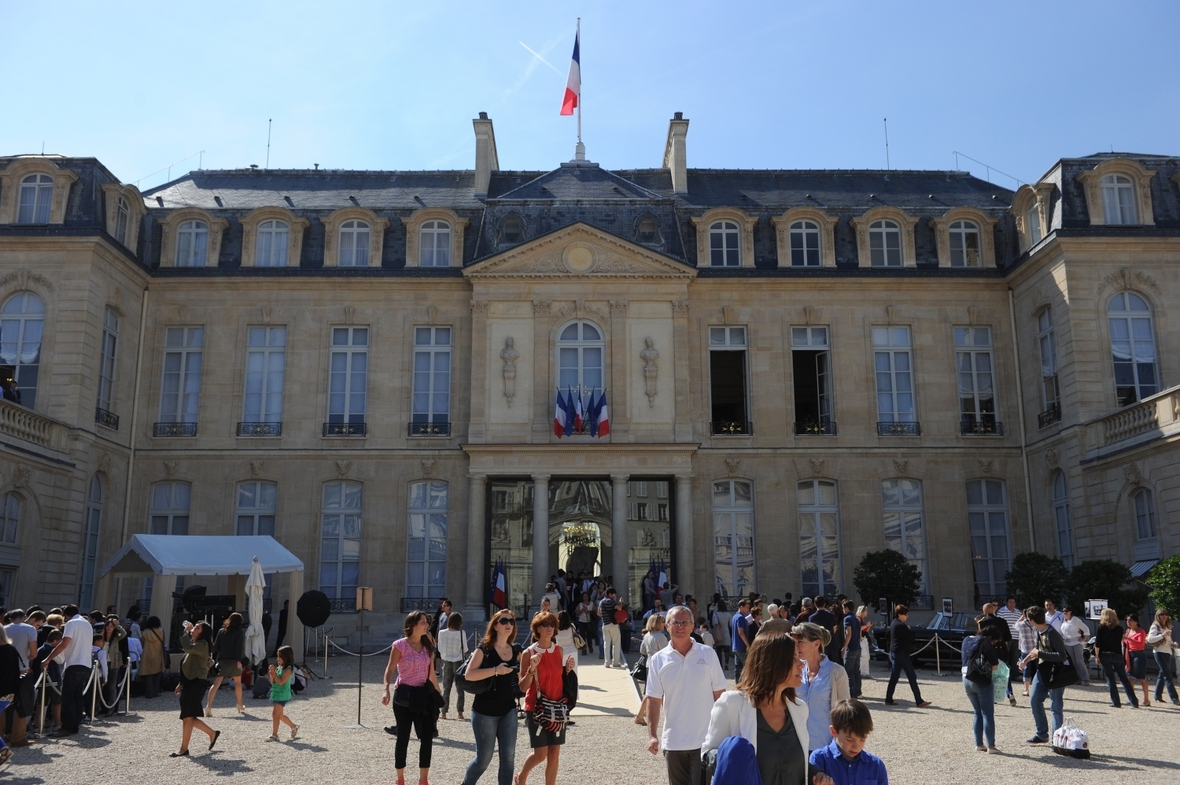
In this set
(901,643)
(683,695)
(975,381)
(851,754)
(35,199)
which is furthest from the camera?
(975,381)

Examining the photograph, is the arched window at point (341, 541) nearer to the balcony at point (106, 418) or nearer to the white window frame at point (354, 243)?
the balcony at point (106, 418)

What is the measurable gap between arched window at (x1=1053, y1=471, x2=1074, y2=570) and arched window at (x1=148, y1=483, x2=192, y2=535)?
2031cm

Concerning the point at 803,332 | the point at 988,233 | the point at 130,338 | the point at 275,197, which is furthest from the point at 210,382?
the point at 988,233

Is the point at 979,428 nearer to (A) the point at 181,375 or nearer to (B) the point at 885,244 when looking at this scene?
(B) the point at 885,244

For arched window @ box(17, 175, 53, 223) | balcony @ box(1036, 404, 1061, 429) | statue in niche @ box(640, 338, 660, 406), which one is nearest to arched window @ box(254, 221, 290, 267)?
arched window @ box(17, 175, 53, 223)

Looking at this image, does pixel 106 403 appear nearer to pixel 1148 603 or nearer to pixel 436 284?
pixel 436 284

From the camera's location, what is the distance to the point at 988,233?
2622 cm

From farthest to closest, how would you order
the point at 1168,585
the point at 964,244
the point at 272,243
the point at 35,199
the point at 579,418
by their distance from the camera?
1. the point at 272,243
2. the point at 964,244
3. the point at 579,418
4. the point at 35,199
5. the point at 1168,585

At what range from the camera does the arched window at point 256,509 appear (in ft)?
82.1

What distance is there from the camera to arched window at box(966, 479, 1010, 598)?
24.7 meters

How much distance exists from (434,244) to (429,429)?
15.8 feet

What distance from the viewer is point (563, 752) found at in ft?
35.2

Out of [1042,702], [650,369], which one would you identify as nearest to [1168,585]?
[1042,702]

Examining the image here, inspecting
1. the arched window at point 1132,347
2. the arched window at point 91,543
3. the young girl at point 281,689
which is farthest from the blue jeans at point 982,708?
the arched window at point 91,543
